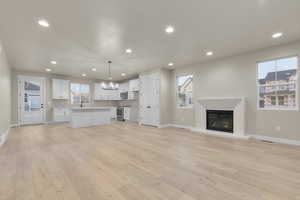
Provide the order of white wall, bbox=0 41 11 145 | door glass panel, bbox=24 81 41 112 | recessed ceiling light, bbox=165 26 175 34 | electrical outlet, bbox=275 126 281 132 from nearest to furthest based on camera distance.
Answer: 1. recessed ceiling light, bbox=165 26 175 34
2. white wall, bbox=0 41 11 145
3. electrical outlet, bbox=275 126 281 132
4. door glass panel, bbox=24 81 41 112

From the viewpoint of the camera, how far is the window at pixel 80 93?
8.52 m

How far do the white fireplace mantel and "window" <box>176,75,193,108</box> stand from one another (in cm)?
64

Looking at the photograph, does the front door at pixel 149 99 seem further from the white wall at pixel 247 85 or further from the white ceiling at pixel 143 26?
the white ceiling at pixel 143 26

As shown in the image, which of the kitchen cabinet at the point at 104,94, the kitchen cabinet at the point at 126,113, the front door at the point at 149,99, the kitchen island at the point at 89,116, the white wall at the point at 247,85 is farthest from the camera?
the kitchen cabinet at the point at 104,94

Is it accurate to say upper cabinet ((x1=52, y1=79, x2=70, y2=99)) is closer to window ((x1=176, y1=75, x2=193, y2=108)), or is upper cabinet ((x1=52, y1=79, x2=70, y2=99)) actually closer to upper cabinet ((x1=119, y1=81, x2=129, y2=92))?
upper cabinet ((x1=119, y1=81, x2=129, y2=92))

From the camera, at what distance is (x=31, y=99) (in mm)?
7035

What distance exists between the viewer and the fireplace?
16.1 feet

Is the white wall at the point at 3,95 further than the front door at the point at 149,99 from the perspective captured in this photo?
No

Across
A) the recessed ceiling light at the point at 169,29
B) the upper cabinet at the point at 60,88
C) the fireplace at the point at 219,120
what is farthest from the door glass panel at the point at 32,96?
the fireplace at the point at 219,120

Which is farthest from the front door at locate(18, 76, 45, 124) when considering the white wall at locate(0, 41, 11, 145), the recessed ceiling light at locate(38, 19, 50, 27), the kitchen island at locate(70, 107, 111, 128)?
the recessed ceiling light at locate(38, 19, 50, 27)

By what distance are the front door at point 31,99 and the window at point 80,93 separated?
152 centimetres

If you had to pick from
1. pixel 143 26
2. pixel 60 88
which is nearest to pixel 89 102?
pixel 60 88

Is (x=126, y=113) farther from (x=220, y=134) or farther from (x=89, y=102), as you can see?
(x=220, y=134)

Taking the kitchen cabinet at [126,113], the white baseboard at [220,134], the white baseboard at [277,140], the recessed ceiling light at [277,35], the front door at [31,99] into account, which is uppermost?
the recessed ceiling light at [277,35]
